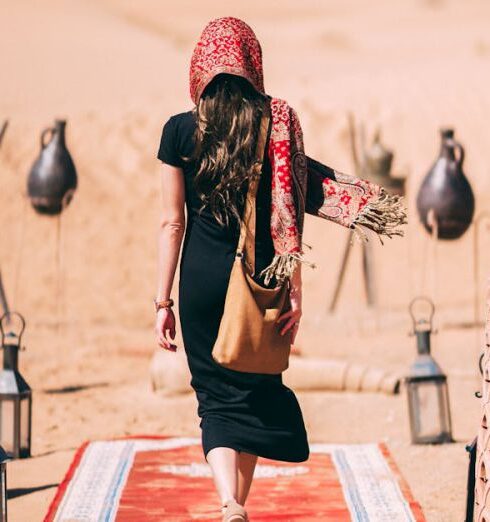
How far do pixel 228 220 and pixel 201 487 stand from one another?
176cm

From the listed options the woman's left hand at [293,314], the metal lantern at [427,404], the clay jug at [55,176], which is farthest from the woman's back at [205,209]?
the clay jug at [55,176]

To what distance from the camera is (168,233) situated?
4.29 meters

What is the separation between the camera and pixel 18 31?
976 inches

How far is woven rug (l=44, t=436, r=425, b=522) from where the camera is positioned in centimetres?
521

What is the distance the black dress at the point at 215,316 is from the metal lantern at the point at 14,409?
210 centimetres

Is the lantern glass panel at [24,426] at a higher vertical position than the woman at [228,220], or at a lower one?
lower

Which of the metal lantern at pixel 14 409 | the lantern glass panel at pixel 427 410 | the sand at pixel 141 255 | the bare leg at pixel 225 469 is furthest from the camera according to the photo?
the sand at pixel 141 255

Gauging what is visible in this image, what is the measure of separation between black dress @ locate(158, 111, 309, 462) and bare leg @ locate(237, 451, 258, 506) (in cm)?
4

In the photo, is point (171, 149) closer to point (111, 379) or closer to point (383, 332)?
point (111, 379)

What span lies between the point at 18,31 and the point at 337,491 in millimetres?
20222

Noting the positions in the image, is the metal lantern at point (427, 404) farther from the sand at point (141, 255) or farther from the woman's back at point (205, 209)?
the woman's back at point (205, 209)

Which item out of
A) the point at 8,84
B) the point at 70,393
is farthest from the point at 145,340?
the point at 8,84

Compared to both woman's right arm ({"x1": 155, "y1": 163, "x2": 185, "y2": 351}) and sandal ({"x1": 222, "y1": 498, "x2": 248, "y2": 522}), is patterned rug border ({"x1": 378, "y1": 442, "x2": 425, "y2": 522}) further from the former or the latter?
woman's right arm ({"x1": 155, "y1": 163, "x2": 185, "y2": 351})

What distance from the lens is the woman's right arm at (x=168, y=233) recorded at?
426 centimetres
